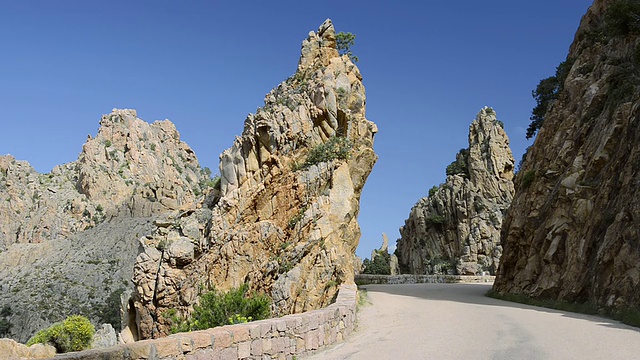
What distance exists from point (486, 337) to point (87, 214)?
292 feet

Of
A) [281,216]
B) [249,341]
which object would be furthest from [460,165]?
[249,341]

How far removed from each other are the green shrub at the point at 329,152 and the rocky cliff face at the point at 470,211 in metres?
33.4

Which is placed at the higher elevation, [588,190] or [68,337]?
[588,190]

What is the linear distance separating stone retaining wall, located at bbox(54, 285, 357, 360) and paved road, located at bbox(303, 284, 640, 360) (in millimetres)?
381

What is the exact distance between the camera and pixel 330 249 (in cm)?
→ 2273

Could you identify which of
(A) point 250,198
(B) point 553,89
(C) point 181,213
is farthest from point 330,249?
(B) point 553,89

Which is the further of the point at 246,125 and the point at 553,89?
the point at 553,89

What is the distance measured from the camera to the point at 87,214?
88.1m

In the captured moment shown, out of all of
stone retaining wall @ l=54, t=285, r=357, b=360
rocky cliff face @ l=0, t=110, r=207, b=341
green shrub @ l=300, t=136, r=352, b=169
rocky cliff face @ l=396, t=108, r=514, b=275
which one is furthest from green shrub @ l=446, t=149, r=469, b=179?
stone retaining wall @ l=54, t=285, r=357, b=360

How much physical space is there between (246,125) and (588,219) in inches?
748

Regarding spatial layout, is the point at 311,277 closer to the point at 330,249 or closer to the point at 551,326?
the point at 330,249

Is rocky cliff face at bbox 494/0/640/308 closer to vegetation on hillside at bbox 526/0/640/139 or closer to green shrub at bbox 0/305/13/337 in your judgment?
vegetation on hillside at bbox 526/0/640/139

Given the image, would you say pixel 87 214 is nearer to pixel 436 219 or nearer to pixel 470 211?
pixel 436 219

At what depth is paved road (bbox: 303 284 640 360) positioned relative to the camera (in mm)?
9133
